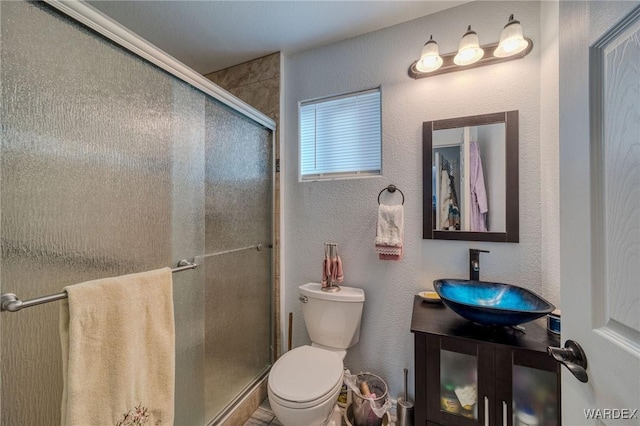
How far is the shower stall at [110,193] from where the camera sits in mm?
693

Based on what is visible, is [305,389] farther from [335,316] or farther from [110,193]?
[110,193]

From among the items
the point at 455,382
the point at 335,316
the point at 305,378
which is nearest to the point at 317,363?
the point at 305,378

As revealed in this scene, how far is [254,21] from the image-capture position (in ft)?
5.09

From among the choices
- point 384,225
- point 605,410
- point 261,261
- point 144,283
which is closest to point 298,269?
point 261,261

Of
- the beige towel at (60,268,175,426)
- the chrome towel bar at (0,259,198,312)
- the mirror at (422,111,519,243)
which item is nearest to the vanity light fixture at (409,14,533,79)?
the mirror at (422,111,519,243)

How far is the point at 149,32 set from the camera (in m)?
1.66

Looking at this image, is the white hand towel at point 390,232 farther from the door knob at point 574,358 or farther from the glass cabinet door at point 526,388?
the door knob at point 574,358

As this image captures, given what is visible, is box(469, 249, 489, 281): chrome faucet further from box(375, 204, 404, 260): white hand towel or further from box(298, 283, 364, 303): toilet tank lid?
box(298, 283, 364, 303): toilet tank lid

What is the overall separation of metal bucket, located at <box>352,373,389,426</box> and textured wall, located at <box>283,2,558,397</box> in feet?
Result: 0.29

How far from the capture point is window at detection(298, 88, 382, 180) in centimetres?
167

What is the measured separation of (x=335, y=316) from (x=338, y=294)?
0.14 meters

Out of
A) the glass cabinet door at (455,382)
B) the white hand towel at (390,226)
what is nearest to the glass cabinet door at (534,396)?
the glass cabinet door at (455,382)

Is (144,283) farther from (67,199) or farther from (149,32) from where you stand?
(149,32)

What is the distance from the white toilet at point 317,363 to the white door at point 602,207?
2.91ft
